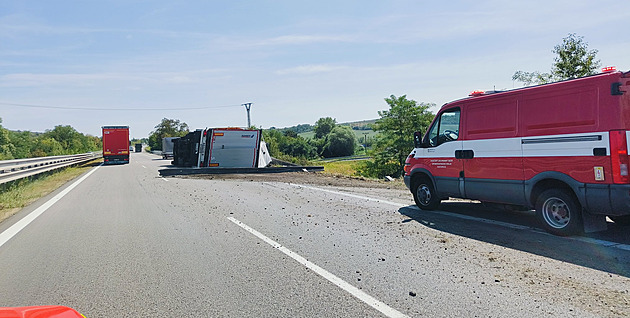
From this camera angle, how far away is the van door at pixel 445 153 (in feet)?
28.2

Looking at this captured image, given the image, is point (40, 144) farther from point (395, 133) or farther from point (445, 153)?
point (445, 153)

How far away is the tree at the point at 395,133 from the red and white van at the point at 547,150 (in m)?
34.5

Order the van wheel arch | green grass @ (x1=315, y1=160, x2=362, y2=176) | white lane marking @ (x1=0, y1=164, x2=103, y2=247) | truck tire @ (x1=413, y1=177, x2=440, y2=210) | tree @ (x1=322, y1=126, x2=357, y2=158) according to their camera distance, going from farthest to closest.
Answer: tree @ (x1=322, y1=126, x2=357, y2=158), green grass @ (x1=315, y1=160, x2=362, y2=176), truck tire @ (x1=413, y1=177, x2=440, y2=210), white lane marking @ (x1=0, y1=164, x2=103, y2=247), the van wheel arch

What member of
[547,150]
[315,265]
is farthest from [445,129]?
[315,265]

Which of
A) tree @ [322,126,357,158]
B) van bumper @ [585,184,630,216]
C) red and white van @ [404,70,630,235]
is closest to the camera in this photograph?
van bumper @ [585,184,630,216]

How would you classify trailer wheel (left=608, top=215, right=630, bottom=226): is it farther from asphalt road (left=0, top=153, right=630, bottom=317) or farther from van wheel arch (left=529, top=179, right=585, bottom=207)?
van wheel arch (left=529, top=179, right=585, bottom=207)

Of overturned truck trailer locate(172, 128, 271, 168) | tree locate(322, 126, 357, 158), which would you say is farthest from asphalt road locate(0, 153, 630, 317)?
tree locate(322, 126, 357, 158)

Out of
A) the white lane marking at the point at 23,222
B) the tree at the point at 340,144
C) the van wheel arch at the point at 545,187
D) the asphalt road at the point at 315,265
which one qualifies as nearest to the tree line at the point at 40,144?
the tree at the point at 340,144

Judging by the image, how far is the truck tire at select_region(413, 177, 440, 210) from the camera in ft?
30.5

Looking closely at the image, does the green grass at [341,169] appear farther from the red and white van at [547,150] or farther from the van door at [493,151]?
the van door at [493,151]

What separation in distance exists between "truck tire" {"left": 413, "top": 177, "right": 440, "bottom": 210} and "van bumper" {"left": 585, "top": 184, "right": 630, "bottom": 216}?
3284 mm

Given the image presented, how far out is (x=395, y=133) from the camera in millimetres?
44406

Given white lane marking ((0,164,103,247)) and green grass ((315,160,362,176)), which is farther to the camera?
green grass ((315,160,362,176))

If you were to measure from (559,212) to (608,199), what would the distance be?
892 millimetres
